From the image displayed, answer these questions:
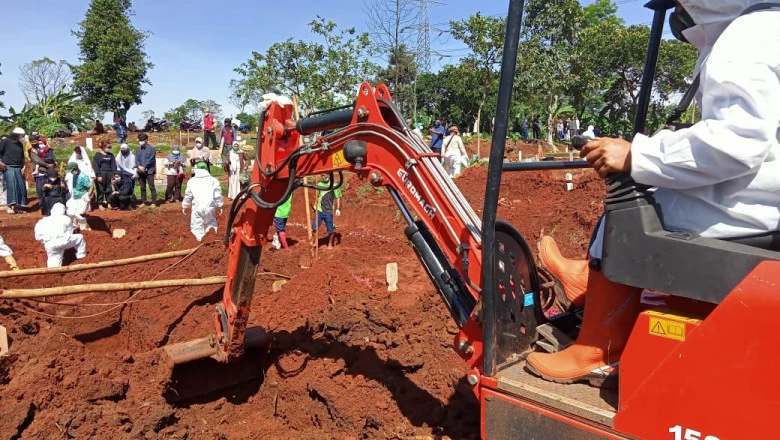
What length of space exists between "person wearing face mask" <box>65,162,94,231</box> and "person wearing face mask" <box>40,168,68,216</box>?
24cm

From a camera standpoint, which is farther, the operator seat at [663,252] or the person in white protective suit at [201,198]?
the person in white protective suit at [201,198]

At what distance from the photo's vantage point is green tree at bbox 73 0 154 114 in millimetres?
34525

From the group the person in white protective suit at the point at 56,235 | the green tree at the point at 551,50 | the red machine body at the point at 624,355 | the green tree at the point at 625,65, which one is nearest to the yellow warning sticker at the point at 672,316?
the red machine body at the point at 624,355

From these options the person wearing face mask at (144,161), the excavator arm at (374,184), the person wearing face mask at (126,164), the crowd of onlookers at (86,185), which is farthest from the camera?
the person wearing face mask at (144,161)

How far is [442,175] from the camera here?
3.39m

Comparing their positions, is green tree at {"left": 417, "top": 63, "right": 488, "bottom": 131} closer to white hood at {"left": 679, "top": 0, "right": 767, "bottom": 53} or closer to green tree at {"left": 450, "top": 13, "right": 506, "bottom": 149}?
green tree at {"left": 450, "top": 13, "right": 506, "bottom": 149}

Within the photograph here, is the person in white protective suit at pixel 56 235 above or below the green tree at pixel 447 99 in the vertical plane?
below

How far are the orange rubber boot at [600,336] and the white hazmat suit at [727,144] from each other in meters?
0.40

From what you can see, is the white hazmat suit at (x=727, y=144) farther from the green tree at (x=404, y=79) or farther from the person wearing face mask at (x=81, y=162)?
the green tree at (x=404, y=79)

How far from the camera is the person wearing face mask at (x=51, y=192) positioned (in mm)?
13180

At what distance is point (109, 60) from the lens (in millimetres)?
34562

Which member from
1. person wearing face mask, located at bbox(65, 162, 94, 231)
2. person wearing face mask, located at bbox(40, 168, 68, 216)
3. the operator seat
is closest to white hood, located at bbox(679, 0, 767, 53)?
the operator seat

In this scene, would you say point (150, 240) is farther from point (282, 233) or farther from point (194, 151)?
point (194, 151)

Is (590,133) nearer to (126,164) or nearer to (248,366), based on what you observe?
(248,366)
